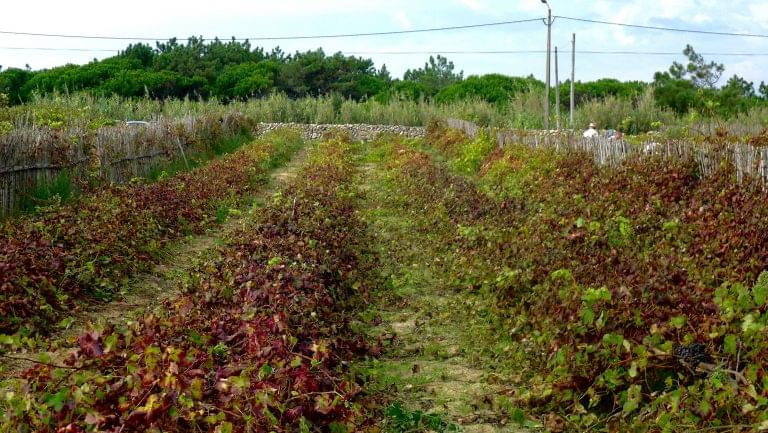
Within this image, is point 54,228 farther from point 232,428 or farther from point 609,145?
point 609,145

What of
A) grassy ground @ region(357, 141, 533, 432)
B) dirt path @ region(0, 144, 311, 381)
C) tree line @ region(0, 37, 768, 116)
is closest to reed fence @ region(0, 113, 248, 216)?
dirt path @ region(0, 144, 311, 381)

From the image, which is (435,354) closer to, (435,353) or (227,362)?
(435,353)

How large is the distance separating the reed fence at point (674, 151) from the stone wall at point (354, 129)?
19108mm

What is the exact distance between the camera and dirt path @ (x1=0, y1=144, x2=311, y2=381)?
5.79 m

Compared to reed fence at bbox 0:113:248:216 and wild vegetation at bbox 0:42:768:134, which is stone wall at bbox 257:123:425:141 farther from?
reed fence at bbox 0:113:248:216

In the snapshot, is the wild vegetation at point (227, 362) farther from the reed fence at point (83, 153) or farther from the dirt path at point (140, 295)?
the reed fence at point (83, 153)

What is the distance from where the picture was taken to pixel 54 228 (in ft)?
28.7

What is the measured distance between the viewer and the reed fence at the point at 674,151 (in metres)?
8.45

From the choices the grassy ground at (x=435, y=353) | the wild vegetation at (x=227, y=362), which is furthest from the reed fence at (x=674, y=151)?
the wild vegetation at (x=227, y=362)

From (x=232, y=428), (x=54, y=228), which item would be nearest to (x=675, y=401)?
(x=232, y=428)

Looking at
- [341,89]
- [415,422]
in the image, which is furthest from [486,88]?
[415,422]

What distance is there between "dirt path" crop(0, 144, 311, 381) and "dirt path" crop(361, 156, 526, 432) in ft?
6.47

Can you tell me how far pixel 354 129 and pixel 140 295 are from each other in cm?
2891

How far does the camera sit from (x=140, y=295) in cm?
802
